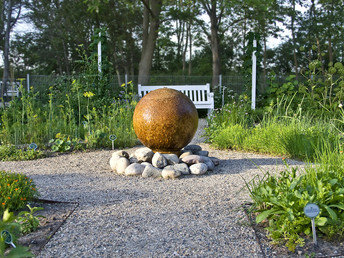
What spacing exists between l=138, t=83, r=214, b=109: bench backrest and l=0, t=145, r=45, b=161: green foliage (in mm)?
5008

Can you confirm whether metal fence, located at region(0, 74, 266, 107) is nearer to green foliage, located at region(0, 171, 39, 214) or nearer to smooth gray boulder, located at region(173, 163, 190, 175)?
smooth gray boulder, located at region(173, 163, 190, 175)

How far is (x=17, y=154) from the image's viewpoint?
5.73 m

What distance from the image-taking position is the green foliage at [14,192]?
3.06 m

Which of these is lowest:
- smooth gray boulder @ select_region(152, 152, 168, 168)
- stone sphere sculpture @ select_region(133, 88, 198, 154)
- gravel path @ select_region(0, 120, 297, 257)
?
gravel path @ select_region(0, 120, 297, 257)

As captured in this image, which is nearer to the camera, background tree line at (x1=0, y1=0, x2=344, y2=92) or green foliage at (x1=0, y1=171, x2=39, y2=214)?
green foliage at (x1=0, y1=171, x2=39, y2=214)

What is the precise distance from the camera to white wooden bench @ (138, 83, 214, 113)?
1030 cm

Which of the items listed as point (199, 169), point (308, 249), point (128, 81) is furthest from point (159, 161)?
point (128, 81)

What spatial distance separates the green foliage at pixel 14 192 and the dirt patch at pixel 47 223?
7.3 inches

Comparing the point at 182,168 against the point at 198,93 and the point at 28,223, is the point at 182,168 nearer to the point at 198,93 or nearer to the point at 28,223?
the point at 28,223

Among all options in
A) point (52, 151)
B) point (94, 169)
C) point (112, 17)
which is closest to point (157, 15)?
point (112, 17)

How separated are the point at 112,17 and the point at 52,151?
15.7m

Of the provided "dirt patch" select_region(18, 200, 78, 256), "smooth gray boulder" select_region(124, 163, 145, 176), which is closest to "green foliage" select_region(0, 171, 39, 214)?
"dirt patch" select_region(18, 200, 78, 256)

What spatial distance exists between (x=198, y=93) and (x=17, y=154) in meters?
6.36

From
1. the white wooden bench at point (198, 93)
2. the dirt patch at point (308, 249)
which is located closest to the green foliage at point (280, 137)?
the dirt patch at point (308, 249)
